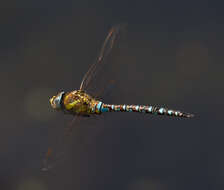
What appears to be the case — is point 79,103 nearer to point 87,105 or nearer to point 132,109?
point 87,105

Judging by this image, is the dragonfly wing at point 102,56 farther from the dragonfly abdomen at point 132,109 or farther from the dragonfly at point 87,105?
the dragonfly abdomen at point 132,109

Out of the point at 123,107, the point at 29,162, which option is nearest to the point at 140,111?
the point at 123,107

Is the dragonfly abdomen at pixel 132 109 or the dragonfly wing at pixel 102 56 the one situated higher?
the dragonfly wing at pixel 102 56

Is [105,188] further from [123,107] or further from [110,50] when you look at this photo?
[110,50]

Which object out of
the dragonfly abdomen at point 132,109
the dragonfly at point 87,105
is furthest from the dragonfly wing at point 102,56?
the dragonfly abdomen at point 132,109

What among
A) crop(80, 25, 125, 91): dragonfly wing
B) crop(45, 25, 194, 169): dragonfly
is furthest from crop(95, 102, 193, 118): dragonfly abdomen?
crop(80, 25, 125, 91): dragonfly wing
